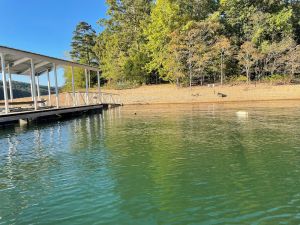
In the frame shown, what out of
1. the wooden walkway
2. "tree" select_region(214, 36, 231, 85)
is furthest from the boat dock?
"tree" select_region(214, 36, 231, 85)

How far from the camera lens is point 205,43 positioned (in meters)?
44.2

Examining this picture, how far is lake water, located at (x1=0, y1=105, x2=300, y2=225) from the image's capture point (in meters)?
5.75

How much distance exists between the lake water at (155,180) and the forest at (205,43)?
1228 inches

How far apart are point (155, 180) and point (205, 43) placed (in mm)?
38901

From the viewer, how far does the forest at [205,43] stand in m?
43.4

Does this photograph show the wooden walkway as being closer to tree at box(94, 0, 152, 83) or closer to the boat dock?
the boat dock

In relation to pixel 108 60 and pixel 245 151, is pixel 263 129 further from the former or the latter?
pixel 108 60

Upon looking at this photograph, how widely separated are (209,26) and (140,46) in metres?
13.3

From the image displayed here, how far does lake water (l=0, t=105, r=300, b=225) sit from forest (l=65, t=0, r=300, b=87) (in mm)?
31202

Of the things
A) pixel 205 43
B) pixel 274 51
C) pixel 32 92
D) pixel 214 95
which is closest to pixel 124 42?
pixel 205 43

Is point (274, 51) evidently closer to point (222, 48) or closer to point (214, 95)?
point (222, 48)

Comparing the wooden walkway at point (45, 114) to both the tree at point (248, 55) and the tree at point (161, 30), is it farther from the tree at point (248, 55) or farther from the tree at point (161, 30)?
the tree at point (248, 55)

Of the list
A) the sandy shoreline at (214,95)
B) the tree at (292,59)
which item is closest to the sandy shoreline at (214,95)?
the sandy shoreline at (214,95)

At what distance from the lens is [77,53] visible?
6322 centimetres
